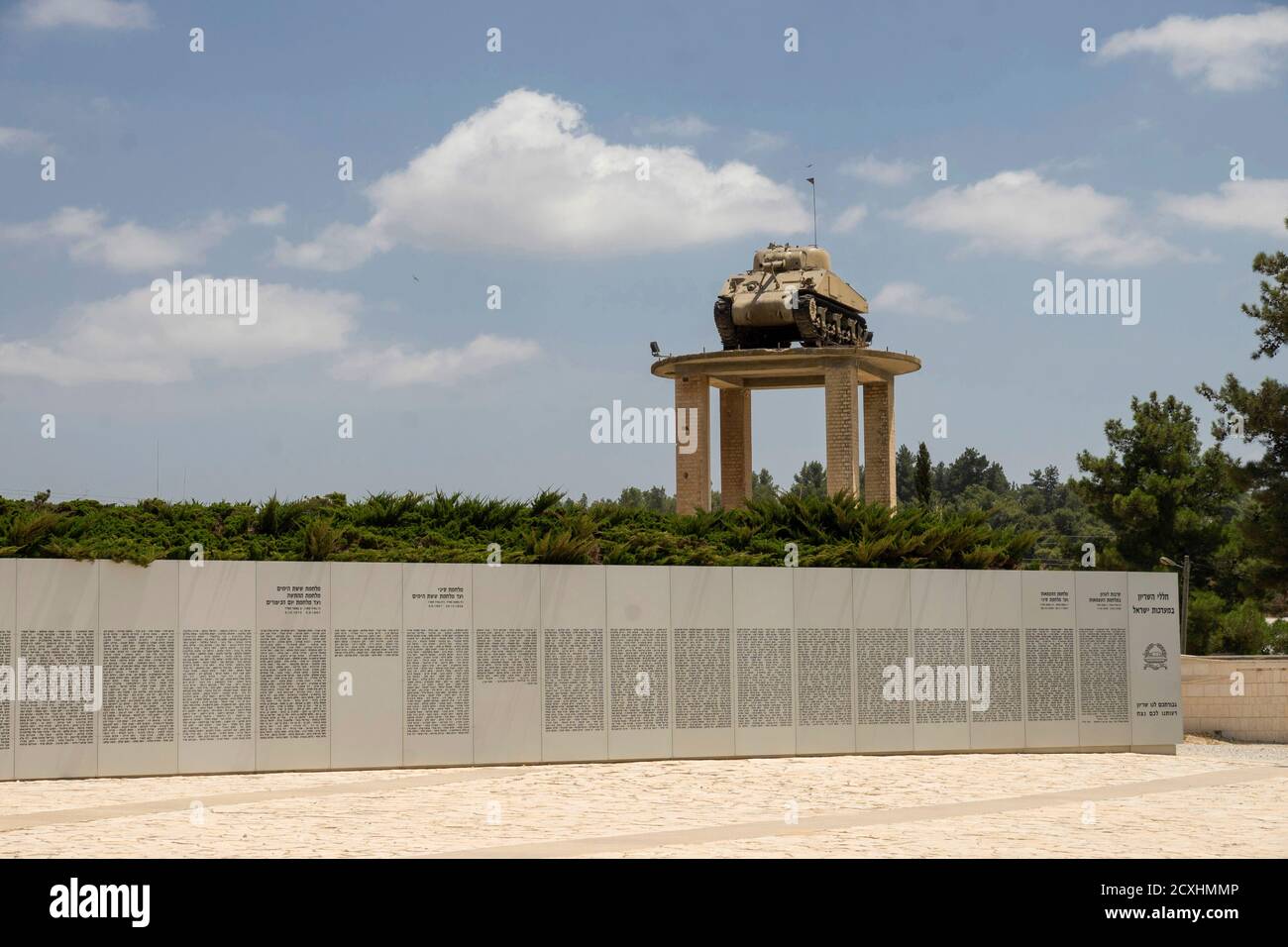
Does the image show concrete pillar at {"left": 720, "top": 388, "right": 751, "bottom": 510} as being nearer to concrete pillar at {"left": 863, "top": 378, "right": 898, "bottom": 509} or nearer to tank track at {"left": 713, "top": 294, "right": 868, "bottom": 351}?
tank track at {"left": 713, "top": 294, "right": 868, "bottom": 351}

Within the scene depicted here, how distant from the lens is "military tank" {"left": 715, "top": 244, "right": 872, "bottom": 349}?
4378cm

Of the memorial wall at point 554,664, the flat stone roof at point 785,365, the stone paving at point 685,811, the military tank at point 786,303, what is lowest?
the stone paving at point 685,811

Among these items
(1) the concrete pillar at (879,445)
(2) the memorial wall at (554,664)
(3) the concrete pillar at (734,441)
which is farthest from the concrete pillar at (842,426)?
(2) the memorial wall at (554,664)

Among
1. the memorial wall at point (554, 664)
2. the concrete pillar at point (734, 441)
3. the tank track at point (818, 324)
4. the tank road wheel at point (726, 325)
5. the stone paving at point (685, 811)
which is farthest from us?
the concrete pillar at point (734, 441)

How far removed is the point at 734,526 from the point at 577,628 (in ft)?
14.9

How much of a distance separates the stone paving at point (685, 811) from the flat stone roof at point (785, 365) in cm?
2225

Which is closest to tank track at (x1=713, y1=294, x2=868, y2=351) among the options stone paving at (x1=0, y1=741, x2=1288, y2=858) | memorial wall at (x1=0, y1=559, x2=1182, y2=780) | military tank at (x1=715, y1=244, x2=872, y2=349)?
military tank at (x1=715, y1=244, x2=872, y2=349)

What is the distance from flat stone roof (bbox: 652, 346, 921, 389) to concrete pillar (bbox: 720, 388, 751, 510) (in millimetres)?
1165

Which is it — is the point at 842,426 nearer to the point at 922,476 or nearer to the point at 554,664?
the point at 922,476

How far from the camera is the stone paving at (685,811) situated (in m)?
12.3

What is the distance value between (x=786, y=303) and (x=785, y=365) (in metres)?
2.03

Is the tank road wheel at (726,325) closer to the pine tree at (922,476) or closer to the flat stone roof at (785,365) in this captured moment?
the flat stone roof at (785,365)

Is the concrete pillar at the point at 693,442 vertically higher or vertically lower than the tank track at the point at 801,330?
lower

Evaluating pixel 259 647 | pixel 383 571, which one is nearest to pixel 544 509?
pixel 383 571
